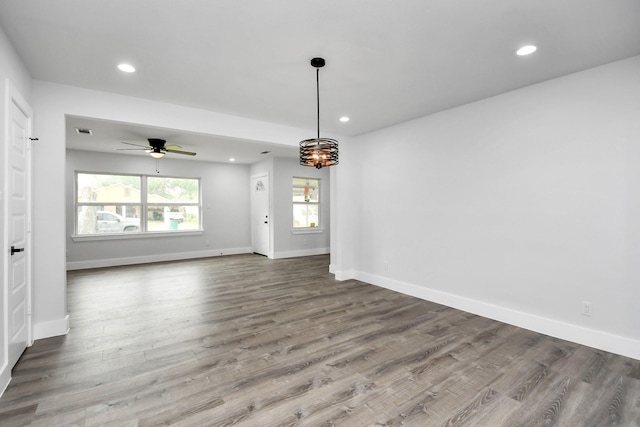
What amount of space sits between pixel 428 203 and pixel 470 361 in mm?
2261

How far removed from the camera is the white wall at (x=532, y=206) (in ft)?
8.83

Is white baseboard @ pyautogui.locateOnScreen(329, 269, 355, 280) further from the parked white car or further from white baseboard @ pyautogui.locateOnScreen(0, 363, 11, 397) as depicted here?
the parked white car

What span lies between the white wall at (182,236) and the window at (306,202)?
61.6 inches

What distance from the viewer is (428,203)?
14.0 ft

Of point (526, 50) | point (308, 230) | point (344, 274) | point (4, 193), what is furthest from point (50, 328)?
point (308, 230)

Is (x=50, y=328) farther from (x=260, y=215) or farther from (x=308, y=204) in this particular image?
(x=308, y=204)

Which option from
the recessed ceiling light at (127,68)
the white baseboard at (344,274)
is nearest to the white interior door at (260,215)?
the white baseboard at (344,274)

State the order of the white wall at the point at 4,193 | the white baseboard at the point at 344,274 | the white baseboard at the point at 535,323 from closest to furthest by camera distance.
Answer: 1. the white wall at the point at 4,193
2. the white baseboard at the point at 535,323
3. the white baseboard at the point at 344,274

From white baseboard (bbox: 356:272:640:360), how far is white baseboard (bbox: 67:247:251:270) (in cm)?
525

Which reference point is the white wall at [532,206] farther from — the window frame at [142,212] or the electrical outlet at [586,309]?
the window frame at [142,212]

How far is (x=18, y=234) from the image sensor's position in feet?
8.35

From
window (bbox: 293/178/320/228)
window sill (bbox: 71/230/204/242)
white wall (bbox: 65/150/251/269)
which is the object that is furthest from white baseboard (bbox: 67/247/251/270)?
window (bbox: 293/178/320/228)

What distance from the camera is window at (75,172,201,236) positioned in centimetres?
662

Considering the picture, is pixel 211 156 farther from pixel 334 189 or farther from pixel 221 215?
pixel 334 189
